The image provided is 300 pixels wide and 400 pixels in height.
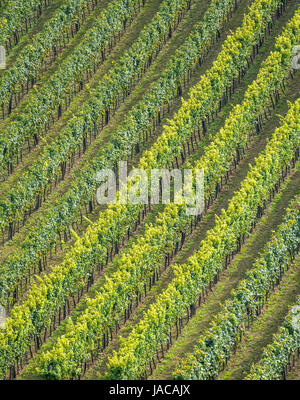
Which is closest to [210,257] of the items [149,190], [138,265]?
[138,265]

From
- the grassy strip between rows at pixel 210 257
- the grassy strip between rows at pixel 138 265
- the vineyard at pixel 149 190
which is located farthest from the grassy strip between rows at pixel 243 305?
the grassy strip between rows at pixel 138 265

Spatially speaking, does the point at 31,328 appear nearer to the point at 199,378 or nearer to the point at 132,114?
the point at 199,378

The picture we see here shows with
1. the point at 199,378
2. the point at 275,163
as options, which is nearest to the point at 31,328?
the point at 199,378

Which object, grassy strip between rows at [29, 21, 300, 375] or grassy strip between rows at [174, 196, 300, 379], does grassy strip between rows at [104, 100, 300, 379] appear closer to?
Result: grassy strip between rows at [29, 21, 300, 375]

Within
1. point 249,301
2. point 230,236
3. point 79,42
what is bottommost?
point 249,301

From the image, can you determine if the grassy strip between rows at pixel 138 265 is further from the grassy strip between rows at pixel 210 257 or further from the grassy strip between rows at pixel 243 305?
the grassy strip between rows at pixel 243 305

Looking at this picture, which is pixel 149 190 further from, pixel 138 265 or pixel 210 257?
pixel 210 257

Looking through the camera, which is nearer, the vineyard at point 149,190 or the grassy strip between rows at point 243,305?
the grassy strip between rows at point 243,305

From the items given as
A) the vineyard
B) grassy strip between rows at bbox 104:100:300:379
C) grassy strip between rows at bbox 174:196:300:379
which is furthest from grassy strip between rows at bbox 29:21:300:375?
grassy strip between rows at bbox 174:196:300:379
